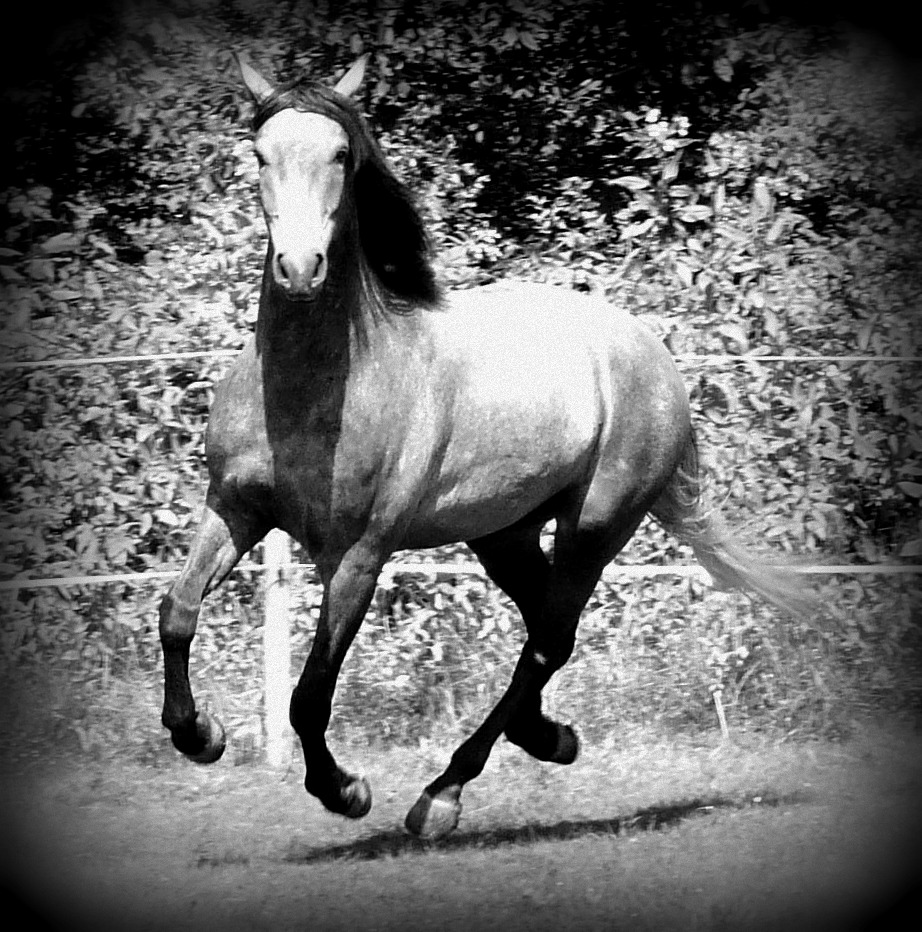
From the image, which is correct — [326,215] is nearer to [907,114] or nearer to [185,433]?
[185,433]

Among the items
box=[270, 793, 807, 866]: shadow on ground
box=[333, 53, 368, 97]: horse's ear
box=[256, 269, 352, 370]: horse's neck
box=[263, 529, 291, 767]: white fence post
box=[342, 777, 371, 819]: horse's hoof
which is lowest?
box=[263, 529, 291, 767]: white fence post

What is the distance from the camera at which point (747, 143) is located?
278 inches

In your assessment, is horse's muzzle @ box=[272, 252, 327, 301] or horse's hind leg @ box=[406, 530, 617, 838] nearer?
horse's muzzle @ box=[272, 252, 327, 301]

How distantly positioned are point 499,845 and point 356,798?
2.06ft

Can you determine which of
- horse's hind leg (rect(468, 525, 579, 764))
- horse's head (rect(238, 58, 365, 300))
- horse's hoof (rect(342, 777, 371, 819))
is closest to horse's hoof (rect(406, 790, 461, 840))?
horse's hoof (rect(342, 777, 371, 819))

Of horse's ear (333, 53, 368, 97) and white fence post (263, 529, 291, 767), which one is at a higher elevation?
horse's ear (333, 53, 368, 97)

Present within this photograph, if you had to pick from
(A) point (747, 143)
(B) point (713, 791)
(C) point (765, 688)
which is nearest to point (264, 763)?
(B) point (713, 791)

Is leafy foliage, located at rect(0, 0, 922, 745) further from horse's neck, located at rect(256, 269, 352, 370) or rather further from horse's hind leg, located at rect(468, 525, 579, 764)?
horse's neck, located at rect(256, 269, 352, 370)

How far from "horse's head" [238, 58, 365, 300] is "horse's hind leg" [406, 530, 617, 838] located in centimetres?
149


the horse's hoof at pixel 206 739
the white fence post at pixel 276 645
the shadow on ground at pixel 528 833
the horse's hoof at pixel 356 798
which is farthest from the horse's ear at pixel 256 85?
the white fence post at pixel 276 645

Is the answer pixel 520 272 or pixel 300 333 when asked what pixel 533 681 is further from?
pixel 520 272

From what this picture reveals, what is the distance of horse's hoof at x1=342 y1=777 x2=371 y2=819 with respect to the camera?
419 centimetres

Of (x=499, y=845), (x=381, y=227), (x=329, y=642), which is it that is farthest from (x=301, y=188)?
(x=499, y=845)

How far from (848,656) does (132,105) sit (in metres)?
4.04
